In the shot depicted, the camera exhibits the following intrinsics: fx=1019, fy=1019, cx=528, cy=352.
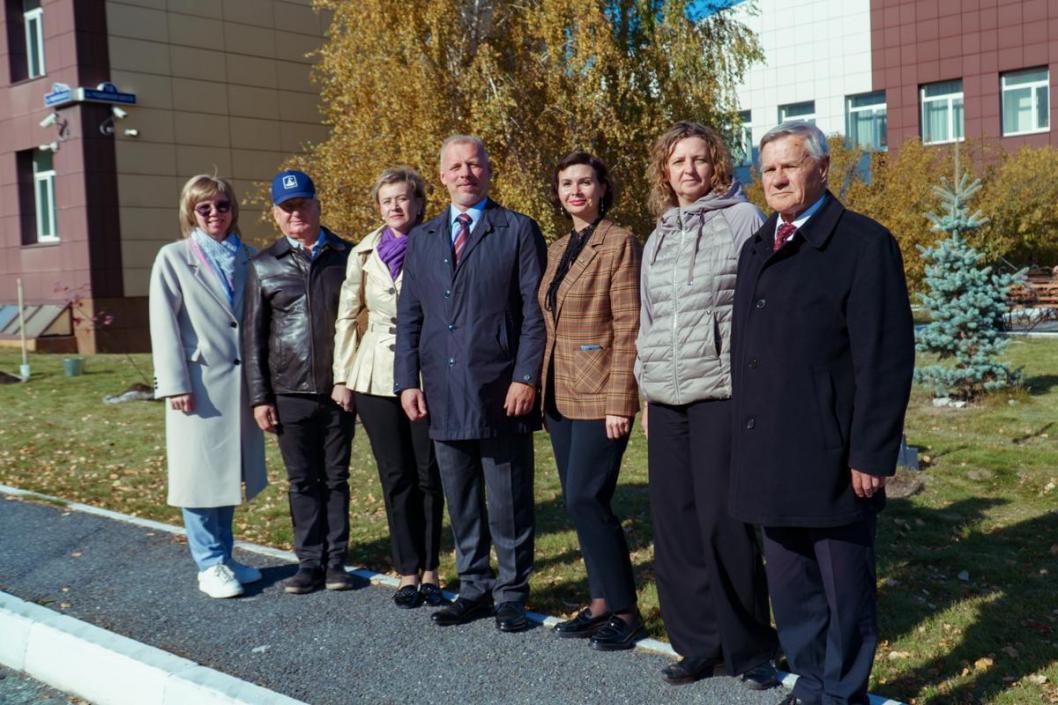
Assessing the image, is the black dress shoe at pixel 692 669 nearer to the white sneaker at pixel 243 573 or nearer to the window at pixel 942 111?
the white sneaker at pixel 243 573

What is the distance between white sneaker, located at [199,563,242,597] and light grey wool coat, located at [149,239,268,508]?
352 mm

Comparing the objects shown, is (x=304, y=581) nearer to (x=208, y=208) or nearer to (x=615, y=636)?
(x=615, y=636)

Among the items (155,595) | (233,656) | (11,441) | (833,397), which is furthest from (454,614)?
(11,441)

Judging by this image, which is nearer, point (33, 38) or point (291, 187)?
point (291, 187)

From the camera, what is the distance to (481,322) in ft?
15.6

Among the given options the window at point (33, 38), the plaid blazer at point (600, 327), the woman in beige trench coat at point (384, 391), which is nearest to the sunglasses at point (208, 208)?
the woman in beige trench coat at point (384, 391)

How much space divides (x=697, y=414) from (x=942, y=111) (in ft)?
147

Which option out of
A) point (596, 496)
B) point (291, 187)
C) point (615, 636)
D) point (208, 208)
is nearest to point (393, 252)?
point (291, 187)

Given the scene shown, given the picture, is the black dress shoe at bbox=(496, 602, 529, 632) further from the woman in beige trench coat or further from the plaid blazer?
the plaid blazer

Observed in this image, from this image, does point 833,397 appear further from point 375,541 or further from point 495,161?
point 495,161

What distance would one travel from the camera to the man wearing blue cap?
5.44 metres

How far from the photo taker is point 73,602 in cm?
545

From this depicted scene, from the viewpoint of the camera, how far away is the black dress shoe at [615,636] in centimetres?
449

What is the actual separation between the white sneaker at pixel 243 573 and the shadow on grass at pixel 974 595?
338 centimetres
